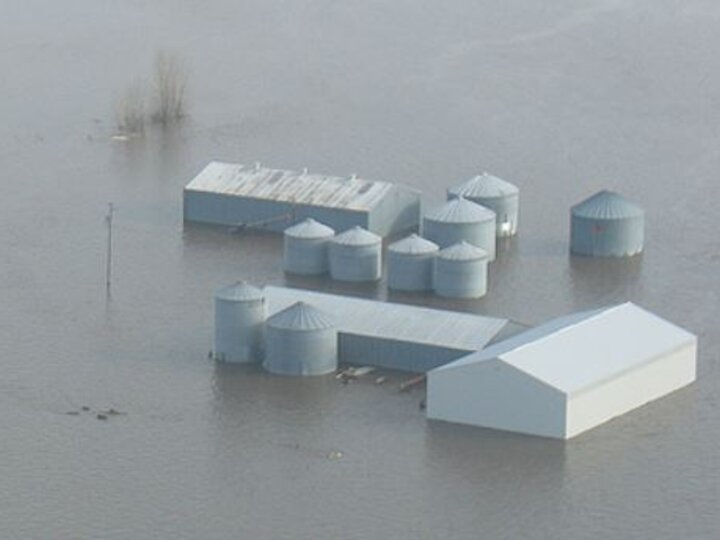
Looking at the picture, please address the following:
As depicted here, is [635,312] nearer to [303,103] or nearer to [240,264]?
[240,264]

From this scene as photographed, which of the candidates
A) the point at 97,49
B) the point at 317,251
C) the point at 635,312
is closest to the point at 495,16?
the point at 97,49

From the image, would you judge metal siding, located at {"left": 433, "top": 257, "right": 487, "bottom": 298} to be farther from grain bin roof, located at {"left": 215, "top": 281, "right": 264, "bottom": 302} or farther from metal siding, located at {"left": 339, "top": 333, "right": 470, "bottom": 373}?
grain bin roof, located at {"left": 215, "top": 281, "right": 264, "bottom": 302}

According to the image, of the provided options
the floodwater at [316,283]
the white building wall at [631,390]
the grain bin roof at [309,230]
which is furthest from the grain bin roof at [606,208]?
the white building wall at [631,390]

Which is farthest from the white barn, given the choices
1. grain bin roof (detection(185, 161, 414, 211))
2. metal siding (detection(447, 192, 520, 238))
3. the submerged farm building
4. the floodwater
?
grain bin roof (detection(185, 161, 414, 211))

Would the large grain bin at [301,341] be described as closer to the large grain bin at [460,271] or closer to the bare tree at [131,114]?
the large grain bin at [460,271]

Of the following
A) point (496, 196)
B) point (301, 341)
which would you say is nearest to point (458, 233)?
point (496, 196)

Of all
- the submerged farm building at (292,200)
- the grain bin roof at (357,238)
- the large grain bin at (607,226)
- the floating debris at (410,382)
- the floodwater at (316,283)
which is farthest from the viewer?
the submerged farm building at (292,200)
